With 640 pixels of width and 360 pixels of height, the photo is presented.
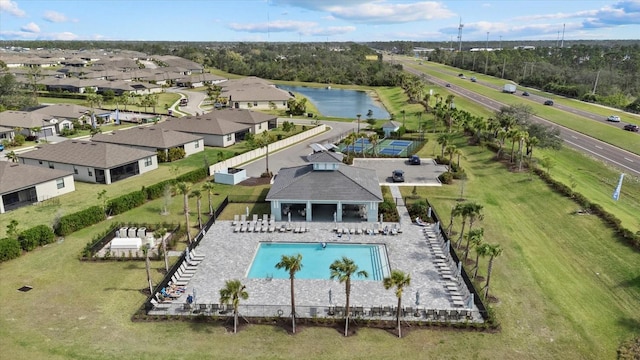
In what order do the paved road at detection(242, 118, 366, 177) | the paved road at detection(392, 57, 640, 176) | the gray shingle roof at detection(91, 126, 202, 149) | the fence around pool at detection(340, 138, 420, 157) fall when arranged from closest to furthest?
the paved road at detection(392, 57, 640, 176) → the paved road at detection(242, 118, 366, 177) → the gray shingle roof at detection(91, 126, 202, 149) → the fence around pool at detection(340, 138, 420, 157)

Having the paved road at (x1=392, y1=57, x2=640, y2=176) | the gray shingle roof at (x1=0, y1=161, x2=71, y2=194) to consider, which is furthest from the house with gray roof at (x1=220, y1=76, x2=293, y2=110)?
the gray shingle roof at (x1=0, y1=161, x2=71, y2=194)

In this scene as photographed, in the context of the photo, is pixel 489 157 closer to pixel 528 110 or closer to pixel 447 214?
pixel 528 110

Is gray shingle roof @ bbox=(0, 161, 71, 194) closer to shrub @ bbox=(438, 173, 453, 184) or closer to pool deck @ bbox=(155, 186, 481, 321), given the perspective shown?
pool deck @ bbox=(155, 186, 481, 321)

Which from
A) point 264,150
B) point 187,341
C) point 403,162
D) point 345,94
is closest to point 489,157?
point 403,162

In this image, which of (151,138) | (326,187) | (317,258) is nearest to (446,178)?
(326,187)

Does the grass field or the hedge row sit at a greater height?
the hedge row
